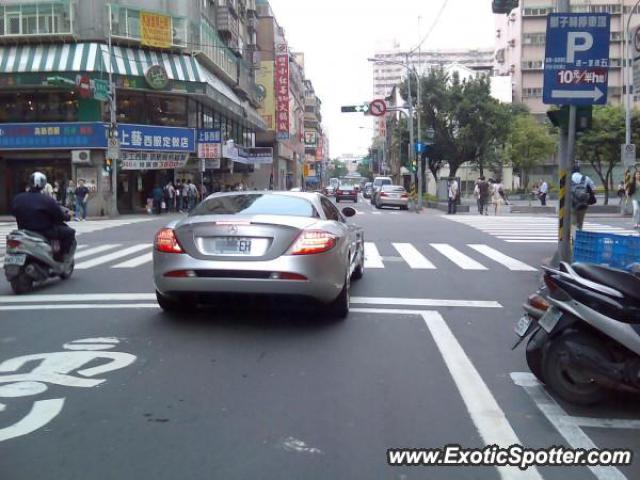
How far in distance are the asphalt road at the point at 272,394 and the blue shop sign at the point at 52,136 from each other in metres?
25.3

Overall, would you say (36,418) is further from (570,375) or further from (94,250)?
(94,250)

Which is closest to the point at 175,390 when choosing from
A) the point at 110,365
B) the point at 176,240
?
the point at 110,365

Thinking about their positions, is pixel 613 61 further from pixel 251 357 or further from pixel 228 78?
pixel 251 357

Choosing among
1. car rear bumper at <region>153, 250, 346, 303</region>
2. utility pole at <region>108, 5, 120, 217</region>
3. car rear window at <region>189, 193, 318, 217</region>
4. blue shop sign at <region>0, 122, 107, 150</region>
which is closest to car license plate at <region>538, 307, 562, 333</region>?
car rear bumper at <region>153, 250, 346, 303</region>

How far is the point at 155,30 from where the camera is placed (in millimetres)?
34406

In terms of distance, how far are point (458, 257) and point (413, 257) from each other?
3.14 feet

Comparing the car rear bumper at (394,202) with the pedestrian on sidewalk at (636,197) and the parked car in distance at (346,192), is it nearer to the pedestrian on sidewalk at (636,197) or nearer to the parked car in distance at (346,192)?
the parked car in distance at (346,192)

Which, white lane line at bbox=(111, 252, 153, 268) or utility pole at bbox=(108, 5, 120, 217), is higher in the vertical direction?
utility pole at bbox=(108, 5, 120, 217)

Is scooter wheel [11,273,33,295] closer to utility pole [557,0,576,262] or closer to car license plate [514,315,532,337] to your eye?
car license plate [514,315,532,337]

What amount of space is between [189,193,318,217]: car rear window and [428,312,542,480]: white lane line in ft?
6.52

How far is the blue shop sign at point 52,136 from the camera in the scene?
107 ft

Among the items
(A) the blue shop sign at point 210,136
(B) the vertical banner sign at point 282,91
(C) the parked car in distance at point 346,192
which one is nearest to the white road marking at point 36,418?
(A) the blue shop sign at point 210,136

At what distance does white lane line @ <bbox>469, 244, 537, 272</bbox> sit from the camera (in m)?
12.4

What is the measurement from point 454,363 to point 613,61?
76.1 m
